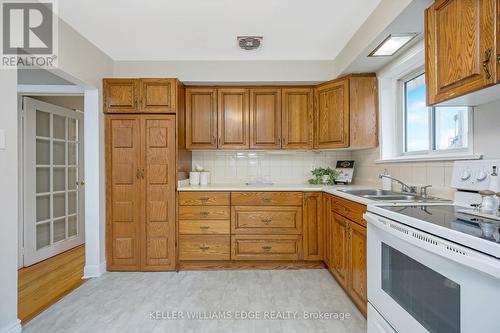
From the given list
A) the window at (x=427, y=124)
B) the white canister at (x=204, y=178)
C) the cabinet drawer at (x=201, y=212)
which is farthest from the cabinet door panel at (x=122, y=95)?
the window at (x=427, y=124)

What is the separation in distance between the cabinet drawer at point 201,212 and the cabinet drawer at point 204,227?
0.14 ft

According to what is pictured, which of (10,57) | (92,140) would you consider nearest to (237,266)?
(92,140)

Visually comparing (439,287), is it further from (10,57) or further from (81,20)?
(81,20)

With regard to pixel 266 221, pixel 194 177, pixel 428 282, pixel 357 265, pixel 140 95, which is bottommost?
pixel 357 265

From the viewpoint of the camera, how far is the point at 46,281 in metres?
2.61

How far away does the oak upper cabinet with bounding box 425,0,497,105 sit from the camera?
113 centimetres

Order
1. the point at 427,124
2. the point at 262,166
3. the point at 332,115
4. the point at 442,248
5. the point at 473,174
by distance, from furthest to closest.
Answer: the point at 262,166
the point at 332,115
the point at 427,124
the point at 473,174
the point at 442,248

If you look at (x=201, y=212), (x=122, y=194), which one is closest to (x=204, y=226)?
(x=201, y=212)

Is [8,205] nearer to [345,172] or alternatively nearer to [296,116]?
[296,116]

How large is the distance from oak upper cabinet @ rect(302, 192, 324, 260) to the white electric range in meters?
1.24

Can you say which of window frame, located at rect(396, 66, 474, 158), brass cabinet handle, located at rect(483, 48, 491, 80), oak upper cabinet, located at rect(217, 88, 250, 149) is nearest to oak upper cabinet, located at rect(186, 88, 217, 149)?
oak upper cabinet, located at rect(217, 88, 250, 149)

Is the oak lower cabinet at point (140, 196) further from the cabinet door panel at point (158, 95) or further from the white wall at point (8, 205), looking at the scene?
the white wall at point (8, 205)

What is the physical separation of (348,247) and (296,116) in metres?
1.65

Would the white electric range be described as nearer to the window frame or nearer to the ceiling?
the window frame
